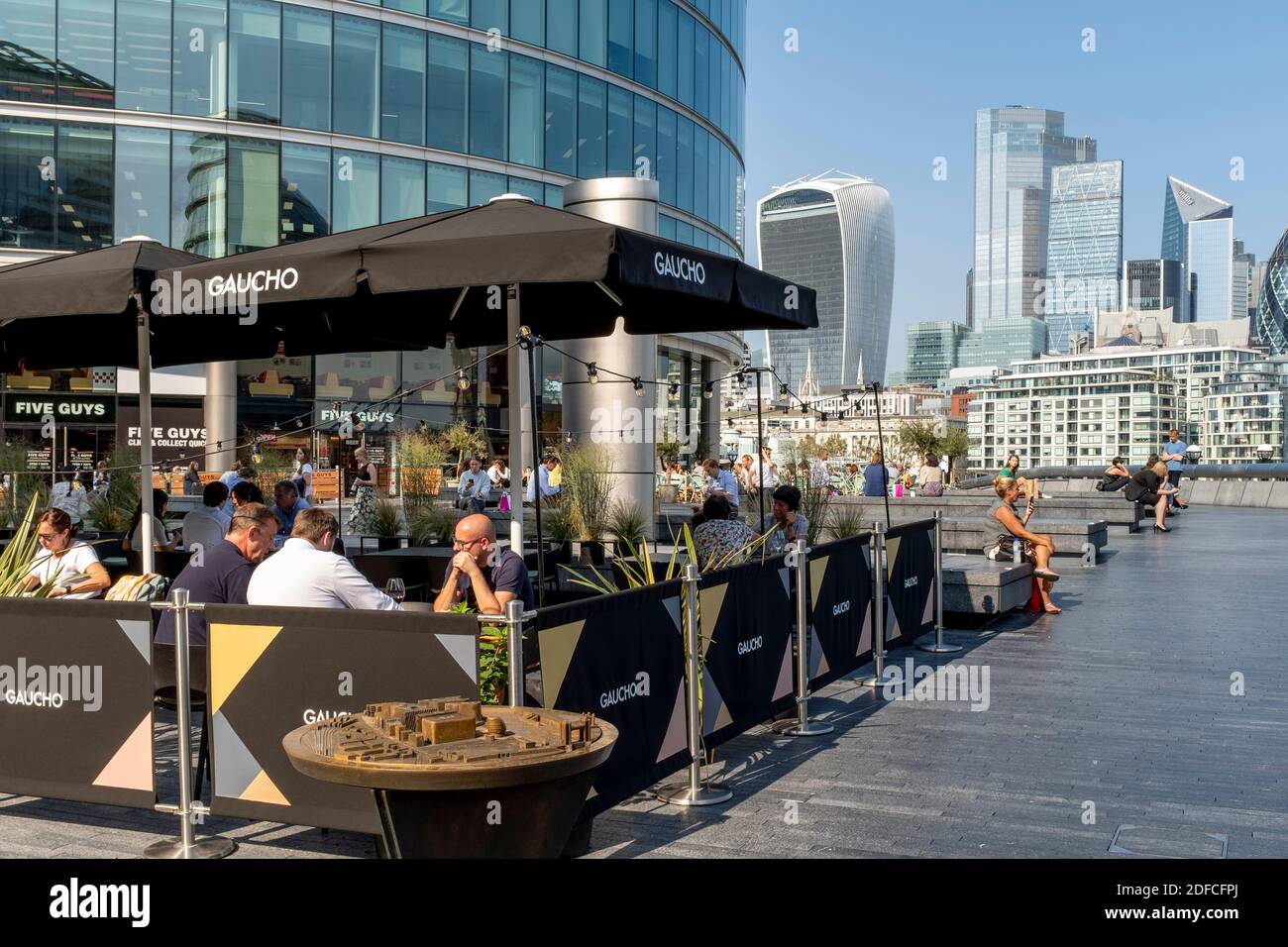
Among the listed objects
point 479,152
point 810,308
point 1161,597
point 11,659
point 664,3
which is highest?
point 664,3

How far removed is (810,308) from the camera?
29.9ft

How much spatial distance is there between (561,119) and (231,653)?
35294 mm

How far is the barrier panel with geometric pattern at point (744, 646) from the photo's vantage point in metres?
6.15

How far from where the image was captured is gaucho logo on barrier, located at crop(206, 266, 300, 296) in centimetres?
709

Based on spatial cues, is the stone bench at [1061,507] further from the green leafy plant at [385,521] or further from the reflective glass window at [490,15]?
the reflective glass window at [490,15]

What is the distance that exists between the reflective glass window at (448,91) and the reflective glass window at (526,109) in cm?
165

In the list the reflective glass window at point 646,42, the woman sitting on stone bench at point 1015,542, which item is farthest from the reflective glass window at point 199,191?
the woman sitting on stone bench at point 1015,542

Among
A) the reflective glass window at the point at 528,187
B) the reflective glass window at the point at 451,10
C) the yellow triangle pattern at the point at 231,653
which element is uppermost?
the reflective glass window at the point at 451,10

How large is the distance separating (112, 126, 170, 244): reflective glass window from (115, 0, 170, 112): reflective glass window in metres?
0.82

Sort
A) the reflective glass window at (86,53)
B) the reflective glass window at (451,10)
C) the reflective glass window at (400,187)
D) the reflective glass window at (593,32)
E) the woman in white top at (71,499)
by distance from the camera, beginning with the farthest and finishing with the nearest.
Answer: the reflective glass window at (593,32) < the reflective glass window at (451,10) < the reflective glass window at (400,187) < the reflective glass window at (86,53) < the woman in white top at (71,499)

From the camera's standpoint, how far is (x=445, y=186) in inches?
1419
